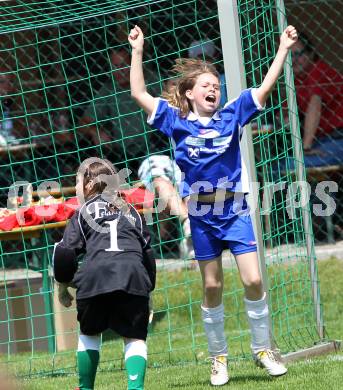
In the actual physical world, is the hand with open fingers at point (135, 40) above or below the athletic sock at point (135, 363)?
above

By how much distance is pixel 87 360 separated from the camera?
4500 mm

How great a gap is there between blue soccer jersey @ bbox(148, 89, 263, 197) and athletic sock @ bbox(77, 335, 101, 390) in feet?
3.11

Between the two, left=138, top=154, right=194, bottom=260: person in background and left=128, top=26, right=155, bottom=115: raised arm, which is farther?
left=138, top=154, right=194, bottom=260: person in background

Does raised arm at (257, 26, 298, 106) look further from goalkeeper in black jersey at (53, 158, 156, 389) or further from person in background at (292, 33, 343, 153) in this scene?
person in background at (292, 33, 343, 153)

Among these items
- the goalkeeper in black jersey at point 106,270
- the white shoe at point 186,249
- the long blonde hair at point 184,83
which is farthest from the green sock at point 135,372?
the white shoe at point 186,249

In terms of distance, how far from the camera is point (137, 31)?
196 inches

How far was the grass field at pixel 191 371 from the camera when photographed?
4.93 m

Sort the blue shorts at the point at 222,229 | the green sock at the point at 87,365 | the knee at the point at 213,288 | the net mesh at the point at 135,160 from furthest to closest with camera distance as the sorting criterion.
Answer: the net mesh at the point at 135,160 < the knee at the point at 213,288 < the blue shorts at the point at 222,229 < the green sock at the point at 87,365

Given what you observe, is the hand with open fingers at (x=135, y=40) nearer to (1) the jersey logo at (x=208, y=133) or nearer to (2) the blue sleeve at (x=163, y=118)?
(2) the blue sleeve at (x=163, y=118)

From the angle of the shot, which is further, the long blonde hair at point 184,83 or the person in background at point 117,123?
the person in background at point 117,123

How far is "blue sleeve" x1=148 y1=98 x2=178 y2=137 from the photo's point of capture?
503cm

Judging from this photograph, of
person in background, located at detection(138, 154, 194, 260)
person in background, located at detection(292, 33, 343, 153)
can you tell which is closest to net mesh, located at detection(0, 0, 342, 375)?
person in background, located at detection(138, 154, 194, 260)

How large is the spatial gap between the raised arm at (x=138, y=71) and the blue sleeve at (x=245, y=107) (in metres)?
0.40

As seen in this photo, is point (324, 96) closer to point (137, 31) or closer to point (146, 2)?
point (146, 2)
